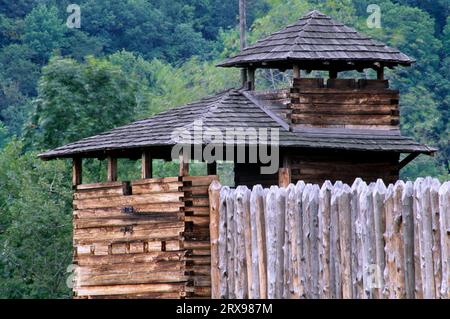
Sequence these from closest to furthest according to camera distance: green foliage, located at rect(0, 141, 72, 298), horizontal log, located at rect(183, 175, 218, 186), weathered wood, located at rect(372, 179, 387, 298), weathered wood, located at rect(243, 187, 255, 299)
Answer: weathered wood, located at rect(372, 179, 387, 298) → weathered wood, located at rect(243, 187, 255, 299) → horizontal log, located at rect(183, 175, 218, 186) → green foliage, located at rect(0, 141, 72, 298)

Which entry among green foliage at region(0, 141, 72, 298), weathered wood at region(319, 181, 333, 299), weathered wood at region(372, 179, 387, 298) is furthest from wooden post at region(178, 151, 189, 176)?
green foliage at region(0, 141, 72, 298)

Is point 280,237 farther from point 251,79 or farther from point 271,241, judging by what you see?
point 251,79

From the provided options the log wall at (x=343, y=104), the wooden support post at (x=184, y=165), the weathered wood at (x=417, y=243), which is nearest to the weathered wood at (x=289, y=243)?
the weathered wood at (x=417, y=243)

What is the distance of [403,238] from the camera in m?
20.3

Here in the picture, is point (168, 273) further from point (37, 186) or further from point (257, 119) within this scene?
point (37, 186)

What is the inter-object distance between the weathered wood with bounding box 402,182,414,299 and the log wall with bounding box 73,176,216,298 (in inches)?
193

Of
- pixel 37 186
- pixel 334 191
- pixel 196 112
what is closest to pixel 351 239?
pixel 334 191

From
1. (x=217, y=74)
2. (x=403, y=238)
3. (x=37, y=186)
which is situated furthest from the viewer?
(x=217, y=74)

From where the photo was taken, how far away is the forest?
132 ft

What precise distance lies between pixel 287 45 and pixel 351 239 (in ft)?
22.7

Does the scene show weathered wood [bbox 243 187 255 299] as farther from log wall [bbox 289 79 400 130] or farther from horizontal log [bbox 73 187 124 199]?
horizontal log [bbox 73 187 124 199]

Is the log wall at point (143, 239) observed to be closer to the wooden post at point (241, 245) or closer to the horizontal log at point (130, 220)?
the horizontal log at point (130, 220)
